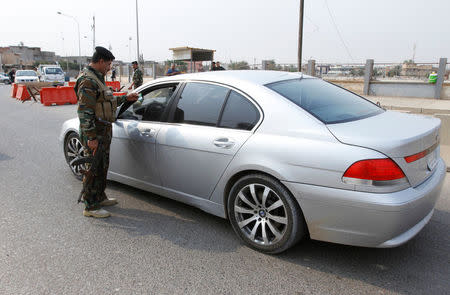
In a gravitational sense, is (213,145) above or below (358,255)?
above

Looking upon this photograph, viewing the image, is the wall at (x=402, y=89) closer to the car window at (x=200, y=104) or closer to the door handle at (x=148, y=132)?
the car window at (x=200, y=104)

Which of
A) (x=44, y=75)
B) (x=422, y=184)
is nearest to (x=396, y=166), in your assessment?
(x=422, y=184)

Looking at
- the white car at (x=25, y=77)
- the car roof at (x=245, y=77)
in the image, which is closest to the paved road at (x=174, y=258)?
the car roof at (x=245, y=77)

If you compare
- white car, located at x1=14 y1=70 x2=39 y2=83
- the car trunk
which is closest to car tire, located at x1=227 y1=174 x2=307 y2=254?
the car trunk

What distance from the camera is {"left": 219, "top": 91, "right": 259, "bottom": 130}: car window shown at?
317 cm

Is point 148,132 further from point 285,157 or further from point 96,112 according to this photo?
point 285,157

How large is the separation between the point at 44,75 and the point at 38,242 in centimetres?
3122

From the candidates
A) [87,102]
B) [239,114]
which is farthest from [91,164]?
[239,114]

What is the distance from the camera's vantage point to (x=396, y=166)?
100 inches

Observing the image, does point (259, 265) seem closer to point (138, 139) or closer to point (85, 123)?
point (138, 139)

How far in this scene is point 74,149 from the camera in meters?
5.03

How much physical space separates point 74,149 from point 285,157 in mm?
3386

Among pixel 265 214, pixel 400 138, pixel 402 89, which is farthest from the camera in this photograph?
pixel 402 89

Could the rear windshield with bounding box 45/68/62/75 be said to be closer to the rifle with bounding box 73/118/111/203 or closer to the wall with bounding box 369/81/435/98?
the wall with bounding box 369/81/435/98
